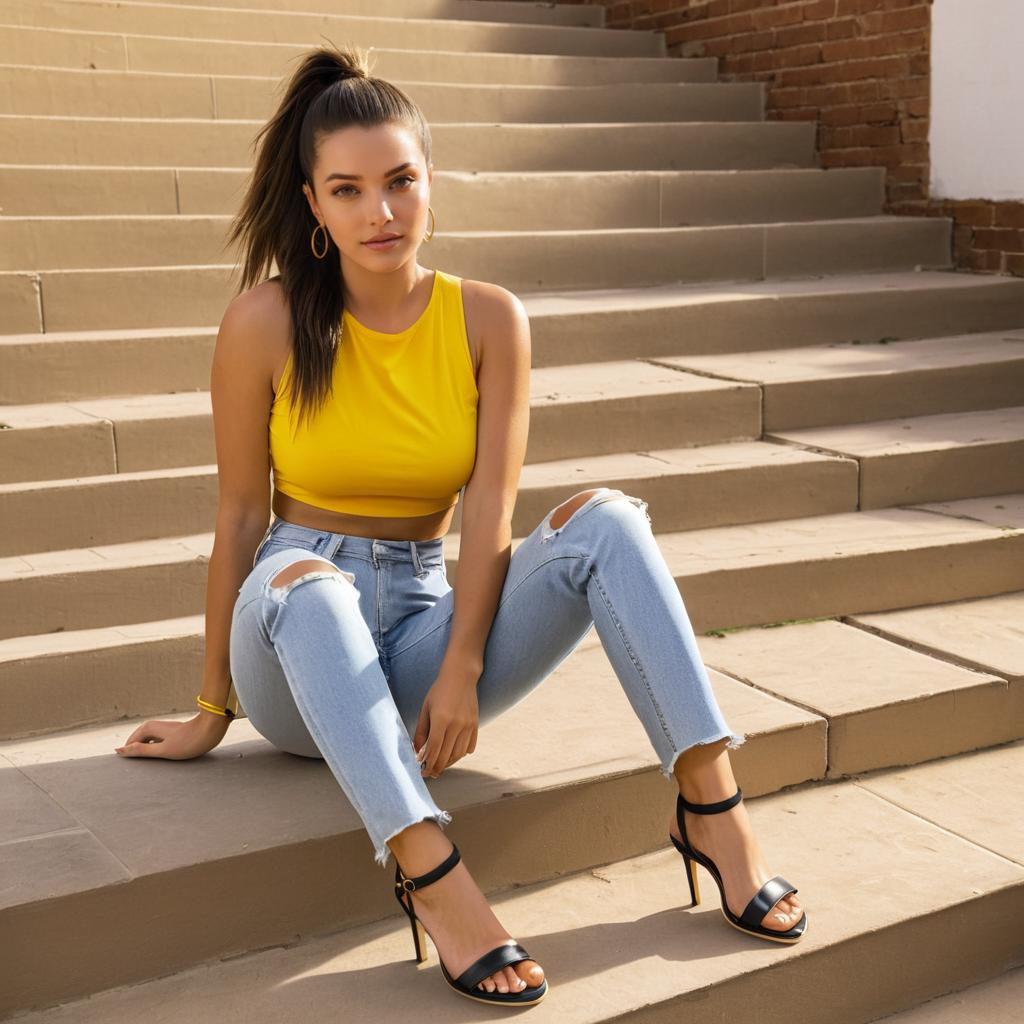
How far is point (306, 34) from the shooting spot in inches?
244

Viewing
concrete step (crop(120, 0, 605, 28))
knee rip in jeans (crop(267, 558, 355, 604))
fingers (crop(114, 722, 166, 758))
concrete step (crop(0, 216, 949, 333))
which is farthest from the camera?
concrete step (crop(120, 0, 605, 28))

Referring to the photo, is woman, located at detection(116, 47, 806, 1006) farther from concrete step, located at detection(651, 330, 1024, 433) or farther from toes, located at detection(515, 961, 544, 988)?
concrete step, located at detection(651, 330, 1024, 433)

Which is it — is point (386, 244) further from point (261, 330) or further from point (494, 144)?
point (494, 144)

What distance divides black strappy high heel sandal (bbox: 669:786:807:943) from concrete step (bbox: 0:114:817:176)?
3.50 metres

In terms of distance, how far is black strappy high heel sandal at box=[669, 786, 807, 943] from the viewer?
221 cm

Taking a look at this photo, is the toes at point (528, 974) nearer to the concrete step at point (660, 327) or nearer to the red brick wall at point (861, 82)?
the concrete step at point (660, 327)

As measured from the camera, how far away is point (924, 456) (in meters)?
4.02

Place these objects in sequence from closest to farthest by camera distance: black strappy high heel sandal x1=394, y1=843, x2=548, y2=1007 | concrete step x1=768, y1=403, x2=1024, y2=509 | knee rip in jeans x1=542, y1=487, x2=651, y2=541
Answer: black strappy high heel sandal x1=394, y1=843, x2=548, y2=1007 → knee rip in jeans x1=542, y1=487, x2=651, y2=541 → concrete step x1=768, y1=403, x2=1024, y2=509

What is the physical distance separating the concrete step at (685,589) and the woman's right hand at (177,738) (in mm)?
285

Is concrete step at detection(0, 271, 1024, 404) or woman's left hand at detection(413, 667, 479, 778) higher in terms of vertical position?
concrete step at detection(0, 271, 1024, 404)

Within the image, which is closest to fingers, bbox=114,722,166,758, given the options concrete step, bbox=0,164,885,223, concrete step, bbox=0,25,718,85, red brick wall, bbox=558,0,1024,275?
concrete step, bbox=0,164,885,223

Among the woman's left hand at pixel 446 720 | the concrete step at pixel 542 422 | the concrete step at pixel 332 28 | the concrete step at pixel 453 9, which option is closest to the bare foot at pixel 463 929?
the woman's left hand at pixel 446 720

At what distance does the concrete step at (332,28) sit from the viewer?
561 centimetres

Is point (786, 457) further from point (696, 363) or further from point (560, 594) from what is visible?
point (560, 594)
